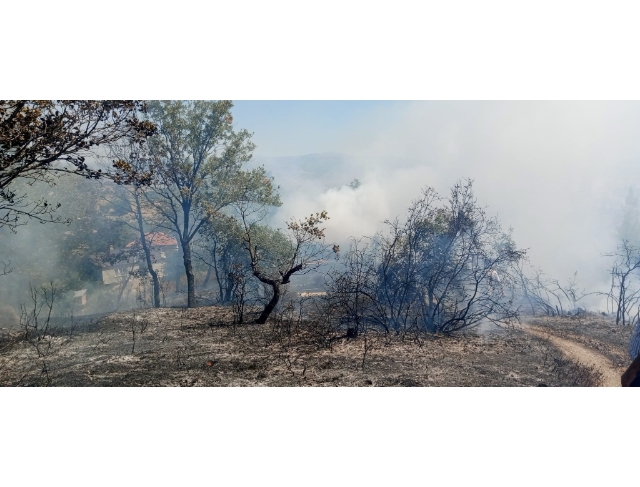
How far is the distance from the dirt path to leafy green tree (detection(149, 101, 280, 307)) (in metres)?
7.10

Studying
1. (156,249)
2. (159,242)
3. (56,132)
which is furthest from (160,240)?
(56,132)

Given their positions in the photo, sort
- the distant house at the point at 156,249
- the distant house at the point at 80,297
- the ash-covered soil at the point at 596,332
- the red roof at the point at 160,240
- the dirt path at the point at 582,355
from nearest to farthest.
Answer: the dirt path at the point at 582,355, the ash-covered soil at the point at 596,332, the red roof at the point at 160,240, the distant house at the point at 156,249, the distant house at the point at 80,297

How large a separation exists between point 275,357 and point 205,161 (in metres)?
6.82

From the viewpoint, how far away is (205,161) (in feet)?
39.8

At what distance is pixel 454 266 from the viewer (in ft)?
31.3

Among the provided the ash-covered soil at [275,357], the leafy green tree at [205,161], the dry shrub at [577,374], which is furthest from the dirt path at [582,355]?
the leafy green tree at [205,161]

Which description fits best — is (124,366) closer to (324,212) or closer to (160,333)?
(160,333)

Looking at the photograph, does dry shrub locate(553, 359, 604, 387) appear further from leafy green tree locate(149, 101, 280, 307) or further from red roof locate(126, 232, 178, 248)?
red roof locate(126, 232, 178, 248)

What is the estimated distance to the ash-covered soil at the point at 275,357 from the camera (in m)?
6.45

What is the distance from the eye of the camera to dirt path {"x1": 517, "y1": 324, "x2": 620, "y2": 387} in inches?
283

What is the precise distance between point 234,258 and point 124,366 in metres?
6.84

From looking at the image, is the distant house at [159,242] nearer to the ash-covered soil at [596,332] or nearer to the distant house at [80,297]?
the distant house at [80,297]

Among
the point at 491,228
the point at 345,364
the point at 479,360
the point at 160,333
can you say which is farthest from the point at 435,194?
the point at 160,333

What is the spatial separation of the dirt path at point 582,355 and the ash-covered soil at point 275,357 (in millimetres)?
254
